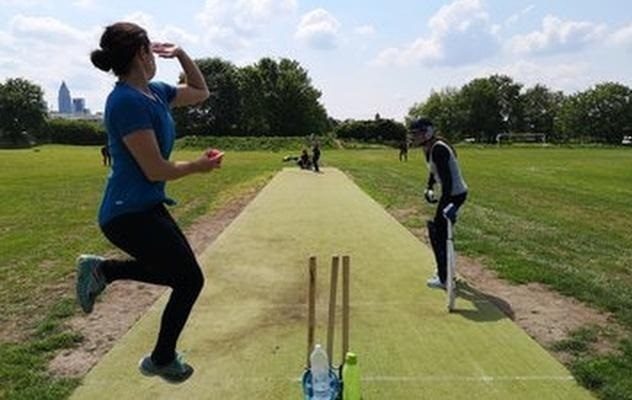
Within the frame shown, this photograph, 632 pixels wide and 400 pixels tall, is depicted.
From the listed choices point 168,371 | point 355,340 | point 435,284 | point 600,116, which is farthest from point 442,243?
point 600,116

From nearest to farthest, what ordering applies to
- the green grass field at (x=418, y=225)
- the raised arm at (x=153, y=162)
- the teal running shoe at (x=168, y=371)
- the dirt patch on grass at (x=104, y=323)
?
the raised arm at (x=153, y=162) → the teal running shoe at (x=168, y=371) → the dirt patch on grass at (x=104, y=323) → the green grass field at (x=418, y=225)

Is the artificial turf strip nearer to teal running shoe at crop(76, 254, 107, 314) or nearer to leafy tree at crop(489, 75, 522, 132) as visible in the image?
teal running shoe at crop(76, 254, 107, 314)

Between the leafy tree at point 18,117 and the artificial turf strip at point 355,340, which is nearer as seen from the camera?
the artificial turf strip at point 355,340

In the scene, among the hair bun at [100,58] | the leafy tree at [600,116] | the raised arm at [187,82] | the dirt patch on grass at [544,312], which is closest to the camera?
the hair bun at [100,58]

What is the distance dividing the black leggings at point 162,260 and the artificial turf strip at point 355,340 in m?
0.92

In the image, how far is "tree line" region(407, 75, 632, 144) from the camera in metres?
126

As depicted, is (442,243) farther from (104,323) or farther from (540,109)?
(540,109)

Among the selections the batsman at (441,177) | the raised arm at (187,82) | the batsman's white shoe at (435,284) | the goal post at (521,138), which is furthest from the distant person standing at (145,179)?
the goal post at (521,138)

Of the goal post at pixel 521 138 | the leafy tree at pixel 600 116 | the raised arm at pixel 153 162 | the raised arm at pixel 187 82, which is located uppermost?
the raised arm at pixel 187 82

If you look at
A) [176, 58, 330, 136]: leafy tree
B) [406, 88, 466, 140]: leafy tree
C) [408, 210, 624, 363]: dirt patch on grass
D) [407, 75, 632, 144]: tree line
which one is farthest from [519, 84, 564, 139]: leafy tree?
[408, 210, 624, 363]: dirt patch on grass

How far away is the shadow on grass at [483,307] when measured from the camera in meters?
7.36

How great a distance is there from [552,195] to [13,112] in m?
108

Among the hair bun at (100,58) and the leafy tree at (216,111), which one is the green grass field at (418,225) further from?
the leafy tree at (216,111)

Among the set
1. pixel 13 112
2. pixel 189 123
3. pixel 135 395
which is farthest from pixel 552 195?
pixel 13 112
